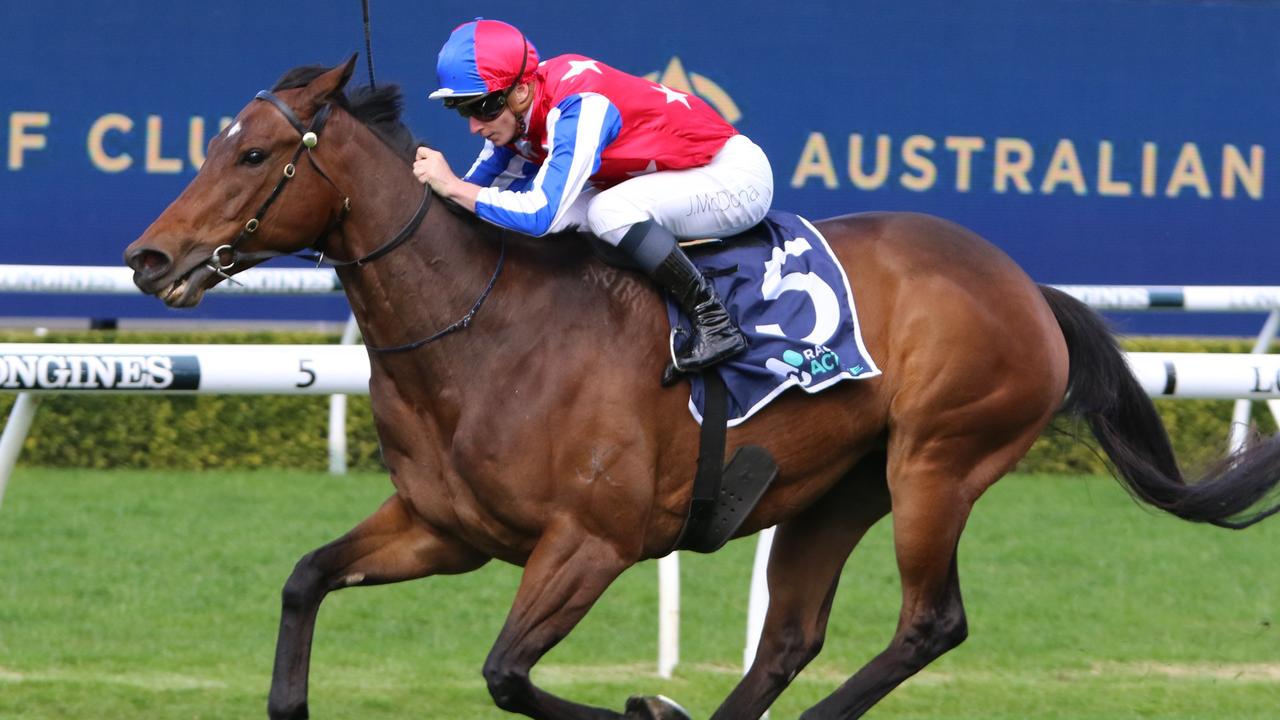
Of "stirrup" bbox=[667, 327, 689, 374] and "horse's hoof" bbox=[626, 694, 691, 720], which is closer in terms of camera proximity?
"stirrup" bbox=[667, 327, 689, 374]

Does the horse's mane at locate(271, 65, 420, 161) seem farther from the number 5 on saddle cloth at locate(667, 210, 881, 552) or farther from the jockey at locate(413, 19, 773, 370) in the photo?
the number 5 on saddle cloth at locate(667, 210, 881, 552)

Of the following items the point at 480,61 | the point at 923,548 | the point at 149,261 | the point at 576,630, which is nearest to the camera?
the point at 149,261

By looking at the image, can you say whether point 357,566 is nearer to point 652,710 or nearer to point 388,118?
point 652,710

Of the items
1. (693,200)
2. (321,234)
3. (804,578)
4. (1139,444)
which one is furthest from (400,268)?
(1139,444)

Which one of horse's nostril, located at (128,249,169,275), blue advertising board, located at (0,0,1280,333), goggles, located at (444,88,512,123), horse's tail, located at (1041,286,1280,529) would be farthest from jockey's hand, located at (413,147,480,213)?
blue advertising board, located at (0,0,1280,333)

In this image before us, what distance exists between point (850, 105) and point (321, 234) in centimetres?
603

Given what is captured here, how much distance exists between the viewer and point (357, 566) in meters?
3.88

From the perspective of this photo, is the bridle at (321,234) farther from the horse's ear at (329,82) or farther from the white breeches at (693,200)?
the white breeches at (693,200)

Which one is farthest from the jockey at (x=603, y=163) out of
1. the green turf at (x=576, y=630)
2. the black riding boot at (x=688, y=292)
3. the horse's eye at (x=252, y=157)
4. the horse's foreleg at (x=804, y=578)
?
the green turf at (x=576, y=630)

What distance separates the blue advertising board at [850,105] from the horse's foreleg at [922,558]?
4.88 meters

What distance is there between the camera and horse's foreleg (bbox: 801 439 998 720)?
408 centimetres

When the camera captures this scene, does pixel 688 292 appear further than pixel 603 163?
No

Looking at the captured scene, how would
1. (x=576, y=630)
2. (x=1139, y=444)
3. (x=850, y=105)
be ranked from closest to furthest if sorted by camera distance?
1. (x=1139, y=444)
2. (x=576, y=630)
3. (x=850, y=105)

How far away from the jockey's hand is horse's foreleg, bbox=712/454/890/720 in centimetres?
116
